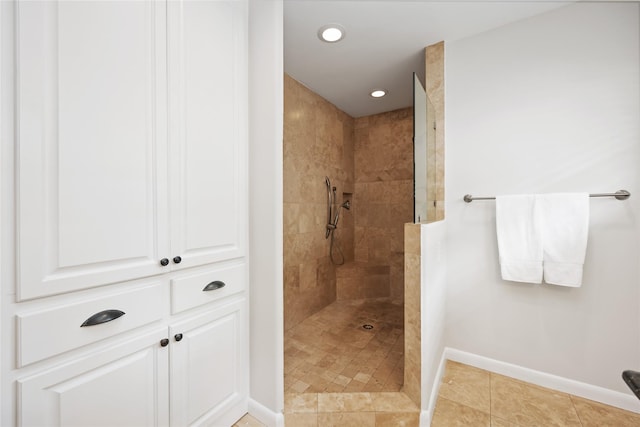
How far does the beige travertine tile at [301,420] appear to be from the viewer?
4.61ft

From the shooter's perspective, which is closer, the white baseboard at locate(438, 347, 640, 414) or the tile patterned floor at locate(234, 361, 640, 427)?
the tile patterned floor at locate(234, 361, 640, 427)

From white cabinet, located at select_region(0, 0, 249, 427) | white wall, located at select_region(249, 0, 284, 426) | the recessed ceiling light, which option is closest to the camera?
white cabinet, located at select_region(0, 0, 249, 427)

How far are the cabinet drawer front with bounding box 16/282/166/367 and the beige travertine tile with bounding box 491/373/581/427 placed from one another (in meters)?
1.92

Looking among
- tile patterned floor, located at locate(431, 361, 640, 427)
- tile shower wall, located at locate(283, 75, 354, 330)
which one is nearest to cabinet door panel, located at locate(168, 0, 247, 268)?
tile shower wall, located at locate(283, 75, 354, 330)

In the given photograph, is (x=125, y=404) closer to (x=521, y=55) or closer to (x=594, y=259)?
(x=594, y=259)

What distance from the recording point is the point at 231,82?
1354mm

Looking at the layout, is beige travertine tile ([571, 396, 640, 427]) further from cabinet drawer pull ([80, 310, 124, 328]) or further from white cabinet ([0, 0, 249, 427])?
cabinet drawer pull ([80, 310, 124, 328])

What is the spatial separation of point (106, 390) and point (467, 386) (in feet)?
6.49

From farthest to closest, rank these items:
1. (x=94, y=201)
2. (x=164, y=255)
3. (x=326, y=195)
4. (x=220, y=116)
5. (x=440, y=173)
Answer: (x=326, y=195)
(x=440, y=173)
(x=220, y=116)
(x=164, y=255)
(x=94, y=201)

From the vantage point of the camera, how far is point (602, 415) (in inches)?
59.4

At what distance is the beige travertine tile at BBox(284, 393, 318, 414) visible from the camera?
1447 millimetres

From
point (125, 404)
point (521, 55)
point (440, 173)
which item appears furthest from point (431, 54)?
point (125, 404)

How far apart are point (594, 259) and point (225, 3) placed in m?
2.53

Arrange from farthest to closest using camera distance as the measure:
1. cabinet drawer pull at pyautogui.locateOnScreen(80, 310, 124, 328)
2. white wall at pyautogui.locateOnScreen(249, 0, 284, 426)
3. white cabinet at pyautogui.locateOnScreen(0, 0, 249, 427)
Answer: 1. white wall at pyautogui.locateOnScreen(249, 0, 284, 426)
2. cabinet drawer pull at pyautogui.locateOnScreen(80, 310, 124, 328)
3. white cabinet at pyautogui.locateOnScreen(0, 0, 249, 427)
